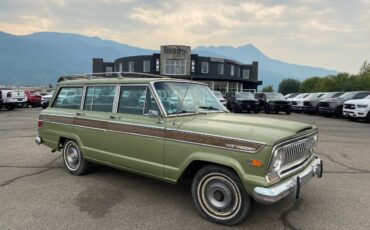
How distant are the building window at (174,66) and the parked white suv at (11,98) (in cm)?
3883

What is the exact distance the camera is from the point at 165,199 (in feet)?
16.5

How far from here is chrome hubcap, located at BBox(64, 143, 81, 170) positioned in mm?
6234

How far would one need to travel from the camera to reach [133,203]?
486 cm

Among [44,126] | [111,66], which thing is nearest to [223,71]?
[111,66]

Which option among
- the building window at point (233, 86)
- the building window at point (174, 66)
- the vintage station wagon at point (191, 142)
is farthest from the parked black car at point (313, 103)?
the building window at point (233, 86)

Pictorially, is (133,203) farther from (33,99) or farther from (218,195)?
(33,99)

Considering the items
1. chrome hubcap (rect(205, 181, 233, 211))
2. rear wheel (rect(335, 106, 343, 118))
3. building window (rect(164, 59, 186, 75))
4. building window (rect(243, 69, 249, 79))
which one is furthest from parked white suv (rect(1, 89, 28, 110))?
building window (rect(243, 69, 249, 79))

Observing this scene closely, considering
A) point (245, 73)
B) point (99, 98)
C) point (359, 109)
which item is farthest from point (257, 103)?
point (245, 73)

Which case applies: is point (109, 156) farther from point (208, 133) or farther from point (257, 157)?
point (257, 157)

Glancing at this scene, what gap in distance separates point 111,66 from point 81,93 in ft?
243

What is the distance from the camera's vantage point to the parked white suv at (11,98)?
910 inches

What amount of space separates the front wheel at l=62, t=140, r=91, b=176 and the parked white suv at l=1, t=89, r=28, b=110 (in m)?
19.7

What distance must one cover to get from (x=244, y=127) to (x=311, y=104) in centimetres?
2321

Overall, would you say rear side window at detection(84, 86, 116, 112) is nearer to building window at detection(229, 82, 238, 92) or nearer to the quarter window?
the quarter window
